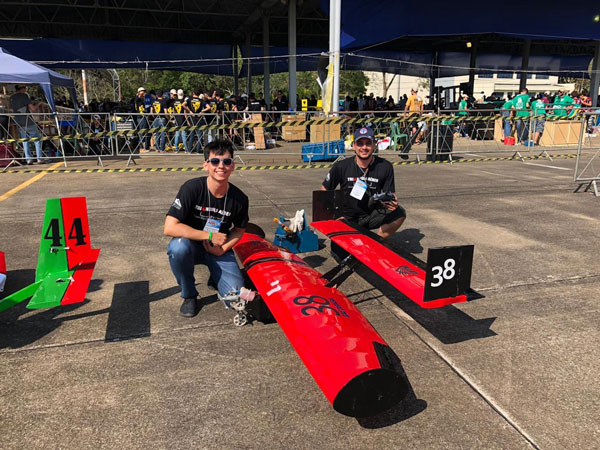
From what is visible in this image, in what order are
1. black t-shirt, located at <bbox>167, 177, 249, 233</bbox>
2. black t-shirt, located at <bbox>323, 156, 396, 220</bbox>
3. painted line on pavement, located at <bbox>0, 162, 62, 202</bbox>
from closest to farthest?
black t-shirt, located at <bbox>167, 177, 249, 233</bbox> < black t-shirt, located at <bbox>323, 156, 396, 220</bbox> < painted line on pavement, located at <bbox>0, 162, 62, 202</bbox>

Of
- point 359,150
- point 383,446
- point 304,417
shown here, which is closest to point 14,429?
point 304,417

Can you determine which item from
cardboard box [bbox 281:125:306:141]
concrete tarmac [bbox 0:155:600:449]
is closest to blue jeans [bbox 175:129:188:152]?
cardboard box [bbox 281:125:306:141]

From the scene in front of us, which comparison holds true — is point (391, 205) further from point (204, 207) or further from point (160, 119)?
point (160, 119)

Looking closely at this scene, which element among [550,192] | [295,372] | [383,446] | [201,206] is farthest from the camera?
[550,192]

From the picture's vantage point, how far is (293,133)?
2070 centimetres

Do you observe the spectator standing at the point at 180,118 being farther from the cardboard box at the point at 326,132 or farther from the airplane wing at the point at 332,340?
the airplane wing at the point at 332,340

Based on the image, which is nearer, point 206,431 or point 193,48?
point 206,431

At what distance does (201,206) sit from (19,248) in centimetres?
310

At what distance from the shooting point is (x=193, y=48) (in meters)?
31.1

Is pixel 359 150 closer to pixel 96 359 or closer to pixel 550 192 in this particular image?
pixel 96 359

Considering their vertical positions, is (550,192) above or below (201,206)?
below

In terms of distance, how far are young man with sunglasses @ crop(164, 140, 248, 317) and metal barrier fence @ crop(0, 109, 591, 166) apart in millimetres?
7785

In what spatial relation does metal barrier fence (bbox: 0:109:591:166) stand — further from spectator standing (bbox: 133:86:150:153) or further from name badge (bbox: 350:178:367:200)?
name badge (bbox: 350:178:367:200)

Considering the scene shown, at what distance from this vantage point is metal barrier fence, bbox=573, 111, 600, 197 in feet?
29.5
